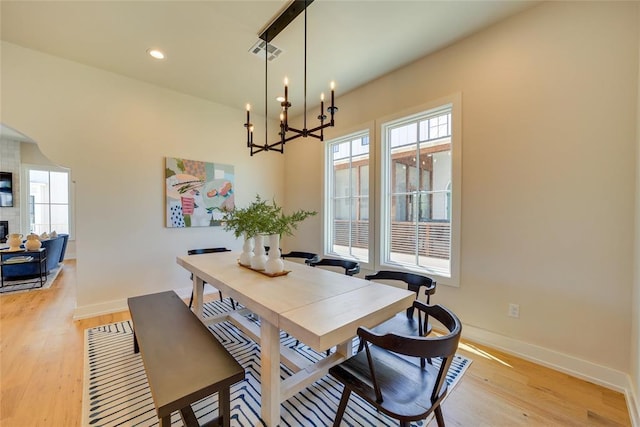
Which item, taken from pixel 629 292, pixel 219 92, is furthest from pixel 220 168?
pixel 629 292

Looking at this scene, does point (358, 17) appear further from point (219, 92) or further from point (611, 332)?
point (611, 332)

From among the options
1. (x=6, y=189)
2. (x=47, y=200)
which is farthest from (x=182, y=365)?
(x=47, y=200)

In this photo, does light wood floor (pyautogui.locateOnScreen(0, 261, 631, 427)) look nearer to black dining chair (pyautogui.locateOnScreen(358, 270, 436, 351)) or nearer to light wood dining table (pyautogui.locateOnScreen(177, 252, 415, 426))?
black dining chair (pyautogui.locateOnScreen(358, 270, 436, 351))

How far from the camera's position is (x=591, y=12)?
6.33 ft

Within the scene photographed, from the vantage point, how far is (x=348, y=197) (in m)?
3.81

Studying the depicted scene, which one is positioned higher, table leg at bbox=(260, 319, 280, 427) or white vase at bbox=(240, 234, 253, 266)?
white vase at bbox=(240, 234, 253, 266)

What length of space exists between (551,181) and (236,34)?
3.08m

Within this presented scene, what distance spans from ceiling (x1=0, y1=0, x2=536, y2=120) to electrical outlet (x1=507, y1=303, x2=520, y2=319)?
2556mm

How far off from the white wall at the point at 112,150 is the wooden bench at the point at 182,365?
1711 mm

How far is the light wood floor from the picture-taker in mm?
1593

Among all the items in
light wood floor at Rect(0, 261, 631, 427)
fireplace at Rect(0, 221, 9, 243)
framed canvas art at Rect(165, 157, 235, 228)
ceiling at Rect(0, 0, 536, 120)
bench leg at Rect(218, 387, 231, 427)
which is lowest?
light wood floor at Rect(0, 261, 631, 427)

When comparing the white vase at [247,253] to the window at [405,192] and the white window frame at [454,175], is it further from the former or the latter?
the white window frame at [454,175]

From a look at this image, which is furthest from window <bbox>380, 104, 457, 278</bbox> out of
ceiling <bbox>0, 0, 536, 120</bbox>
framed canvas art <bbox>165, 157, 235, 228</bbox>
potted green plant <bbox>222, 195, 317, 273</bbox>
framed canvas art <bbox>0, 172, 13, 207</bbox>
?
framed canvas art <bbox>0, 172, 13, 207</bbox>

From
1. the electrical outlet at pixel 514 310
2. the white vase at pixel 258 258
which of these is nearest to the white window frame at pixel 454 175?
the electrical outlet at pixel 514 310
